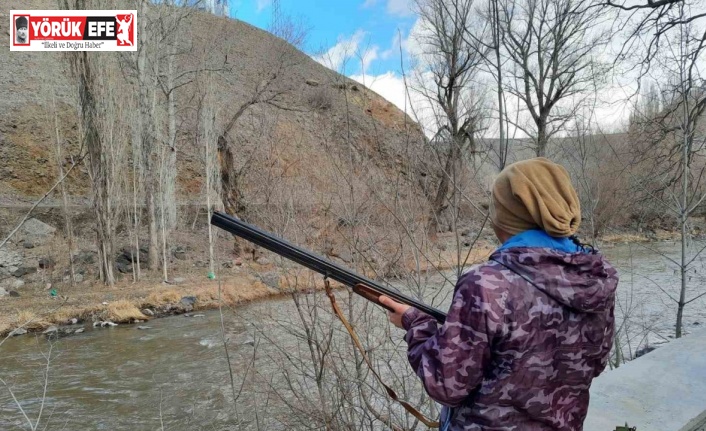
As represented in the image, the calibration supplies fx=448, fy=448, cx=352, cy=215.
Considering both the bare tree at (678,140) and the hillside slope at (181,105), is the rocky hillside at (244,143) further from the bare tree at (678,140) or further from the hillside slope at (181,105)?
the bare tree at (678,140)

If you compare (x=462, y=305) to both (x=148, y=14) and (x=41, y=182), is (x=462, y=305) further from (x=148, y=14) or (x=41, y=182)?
(x=41, y=182)

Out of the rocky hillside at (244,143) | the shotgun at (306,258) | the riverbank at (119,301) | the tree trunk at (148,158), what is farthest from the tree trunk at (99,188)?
the shotgun at (306,258)

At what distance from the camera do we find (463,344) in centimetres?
104

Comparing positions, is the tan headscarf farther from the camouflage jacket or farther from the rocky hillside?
the rocky hillside

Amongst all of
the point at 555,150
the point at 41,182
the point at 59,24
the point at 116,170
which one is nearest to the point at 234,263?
the point at 116,170

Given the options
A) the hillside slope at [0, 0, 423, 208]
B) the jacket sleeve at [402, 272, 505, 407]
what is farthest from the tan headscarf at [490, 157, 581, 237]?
the hillside slope at [0, 0, 423, 208]

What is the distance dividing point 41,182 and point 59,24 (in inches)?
472

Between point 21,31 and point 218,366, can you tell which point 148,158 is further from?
point 218,366

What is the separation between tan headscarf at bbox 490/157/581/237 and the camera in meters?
1.11

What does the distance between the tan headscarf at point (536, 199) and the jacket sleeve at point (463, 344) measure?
8.6 inches

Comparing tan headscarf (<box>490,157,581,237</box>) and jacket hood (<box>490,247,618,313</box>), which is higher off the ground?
tan headscarf (<box>490,157,581,237</box>)

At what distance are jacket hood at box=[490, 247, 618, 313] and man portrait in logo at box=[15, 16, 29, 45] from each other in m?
16.1

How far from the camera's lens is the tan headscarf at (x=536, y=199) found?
111 cm

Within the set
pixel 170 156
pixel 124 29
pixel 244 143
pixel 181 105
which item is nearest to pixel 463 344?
pixel 124 29
